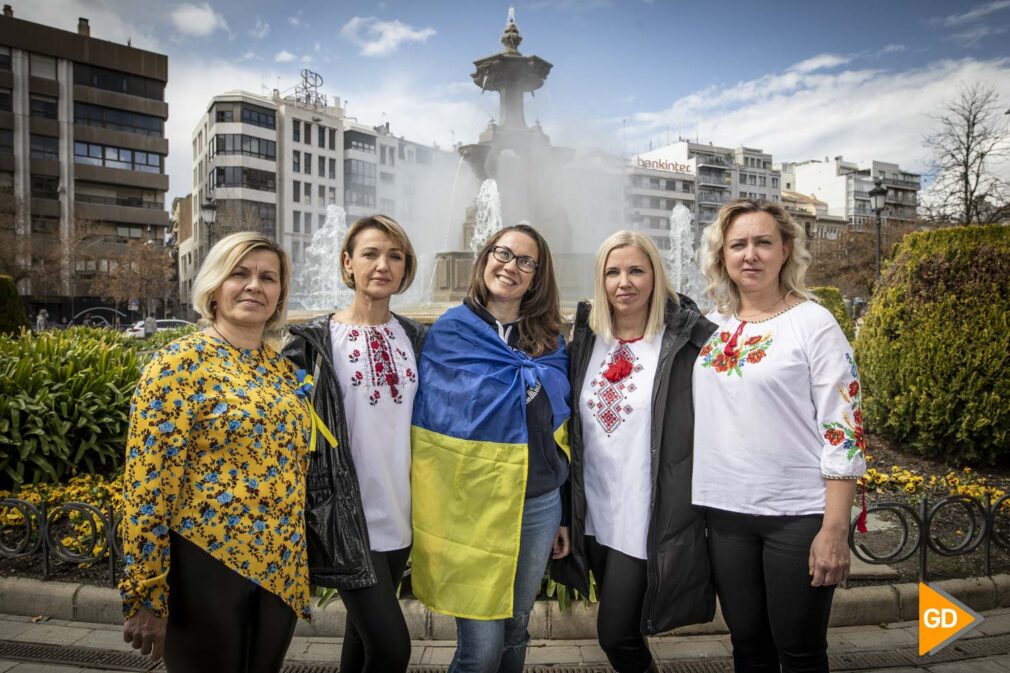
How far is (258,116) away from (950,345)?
6634 cm

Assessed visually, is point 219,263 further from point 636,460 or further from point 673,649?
point 673,649

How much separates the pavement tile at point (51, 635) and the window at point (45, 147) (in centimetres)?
6266

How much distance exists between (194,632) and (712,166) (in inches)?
3659

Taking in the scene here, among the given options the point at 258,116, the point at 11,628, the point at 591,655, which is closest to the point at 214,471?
the point at 591,655

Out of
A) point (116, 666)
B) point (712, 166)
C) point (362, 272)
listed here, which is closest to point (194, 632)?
point (362, 272)

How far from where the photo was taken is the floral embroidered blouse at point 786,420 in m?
2.31

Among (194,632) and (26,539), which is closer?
(194,632)

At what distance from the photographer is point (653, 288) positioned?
2.80 metres

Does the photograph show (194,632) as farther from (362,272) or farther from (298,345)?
(362,272)

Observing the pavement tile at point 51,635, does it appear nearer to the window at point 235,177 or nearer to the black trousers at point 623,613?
the black trousers at point 623,613

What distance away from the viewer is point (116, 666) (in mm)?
3467

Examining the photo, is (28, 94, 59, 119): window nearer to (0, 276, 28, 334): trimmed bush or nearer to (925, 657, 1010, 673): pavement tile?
(0, 276, 28, 334): trimmed bush

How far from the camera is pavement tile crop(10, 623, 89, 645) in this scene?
373cm

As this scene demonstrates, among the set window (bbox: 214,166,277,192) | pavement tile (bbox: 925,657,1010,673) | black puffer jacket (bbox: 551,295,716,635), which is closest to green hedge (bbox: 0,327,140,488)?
black puffer jacket (bbox: 551,295,716,635)
